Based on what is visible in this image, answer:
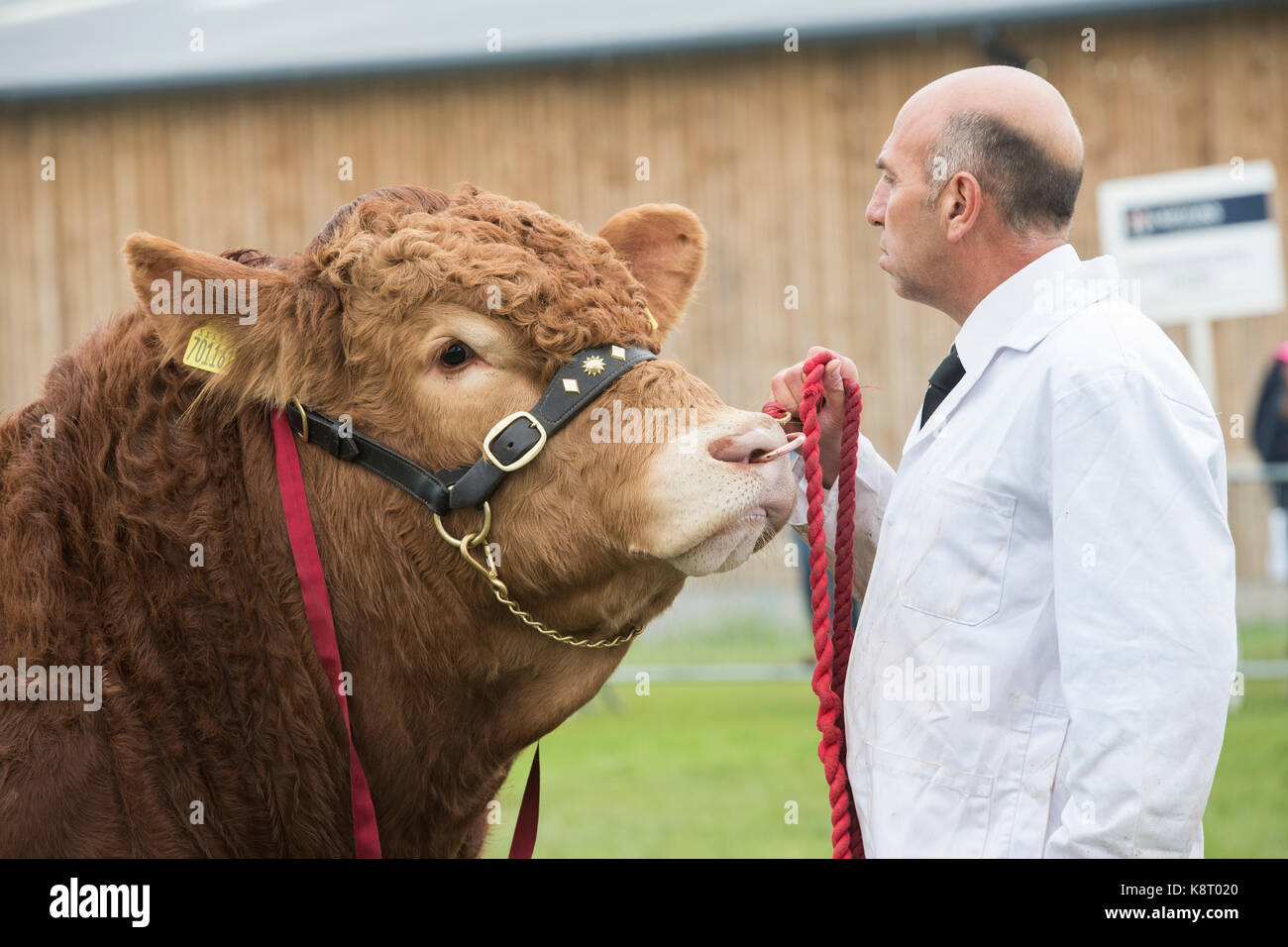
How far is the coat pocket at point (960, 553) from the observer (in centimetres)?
250

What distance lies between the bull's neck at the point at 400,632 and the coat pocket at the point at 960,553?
878mm

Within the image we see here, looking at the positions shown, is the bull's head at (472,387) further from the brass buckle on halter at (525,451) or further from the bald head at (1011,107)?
the bald head at (1011,107)

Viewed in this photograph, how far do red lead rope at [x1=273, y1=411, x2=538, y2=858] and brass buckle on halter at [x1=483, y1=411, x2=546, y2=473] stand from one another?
0.45m

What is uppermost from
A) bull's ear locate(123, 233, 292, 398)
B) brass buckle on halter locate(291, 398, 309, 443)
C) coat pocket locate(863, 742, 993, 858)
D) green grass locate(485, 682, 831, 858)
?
bull's ear locate(123, 233, 292, 398)

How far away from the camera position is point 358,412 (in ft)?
9.70

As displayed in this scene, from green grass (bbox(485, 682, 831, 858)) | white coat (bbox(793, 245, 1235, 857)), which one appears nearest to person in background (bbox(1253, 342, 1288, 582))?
green grass (bbox(485, 682, 831, 858))

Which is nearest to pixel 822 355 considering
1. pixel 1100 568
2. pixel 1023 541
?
pixel 1023 541

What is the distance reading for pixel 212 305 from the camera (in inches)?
113

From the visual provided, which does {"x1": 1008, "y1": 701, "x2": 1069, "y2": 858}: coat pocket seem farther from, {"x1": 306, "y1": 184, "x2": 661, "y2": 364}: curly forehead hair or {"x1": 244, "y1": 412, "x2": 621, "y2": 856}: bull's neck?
{"x1": 306, "y1": 184, "x2": 661, "y2": 364}: curly forehead hair

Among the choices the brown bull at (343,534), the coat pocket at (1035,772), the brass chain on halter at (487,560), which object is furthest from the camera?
the brass chain on halter at (487,560)

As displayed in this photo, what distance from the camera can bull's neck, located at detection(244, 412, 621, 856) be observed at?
9.64 ft

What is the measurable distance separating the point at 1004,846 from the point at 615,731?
8.12 meters

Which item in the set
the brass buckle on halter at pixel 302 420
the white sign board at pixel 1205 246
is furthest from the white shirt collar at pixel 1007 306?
the white sign board at pixel 1205 246
